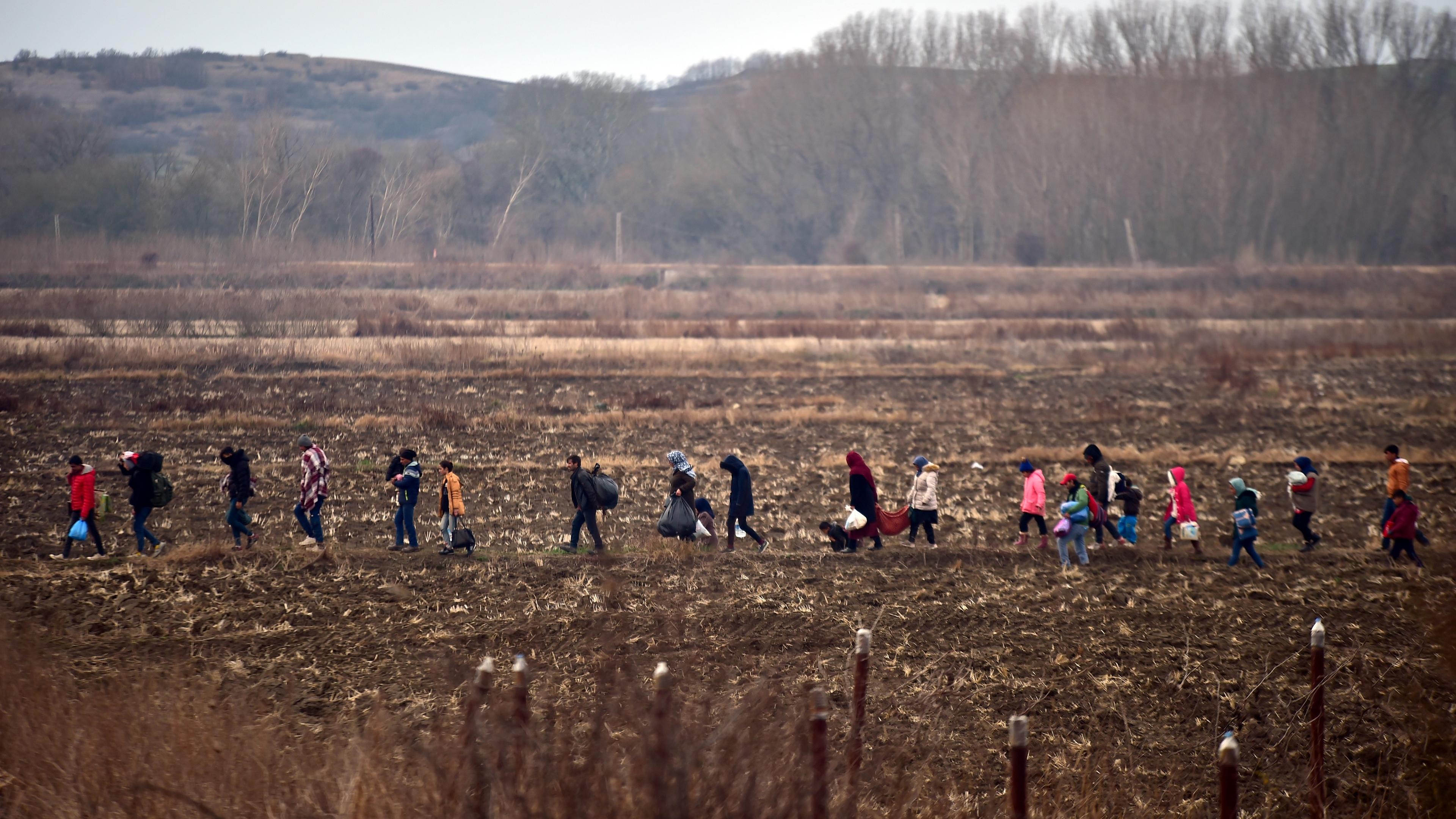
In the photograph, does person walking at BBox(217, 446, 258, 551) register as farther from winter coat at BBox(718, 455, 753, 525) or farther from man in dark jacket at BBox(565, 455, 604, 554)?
winter coat at BBox(718, 455, 753, 525)

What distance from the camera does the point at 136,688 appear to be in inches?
243

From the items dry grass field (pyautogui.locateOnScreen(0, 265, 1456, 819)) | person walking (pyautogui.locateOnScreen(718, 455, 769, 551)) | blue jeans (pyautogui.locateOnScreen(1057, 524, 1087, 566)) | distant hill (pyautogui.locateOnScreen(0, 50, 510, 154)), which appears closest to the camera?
dry grass field (pyautogui.locateOnScreen(0, 265, 1456, 819))

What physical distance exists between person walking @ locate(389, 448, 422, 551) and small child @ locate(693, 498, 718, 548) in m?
3.42

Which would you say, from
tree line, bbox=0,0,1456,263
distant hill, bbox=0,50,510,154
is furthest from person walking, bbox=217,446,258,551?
distant hill, bbox=0,50,510,154

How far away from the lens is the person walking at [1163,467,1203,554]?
38.9ft

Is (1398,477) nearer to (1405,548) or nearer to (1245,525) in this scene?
(1405,548)

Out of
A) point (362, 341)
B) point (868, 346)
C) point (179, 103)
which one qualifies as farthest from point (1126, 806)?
point (179, 103)

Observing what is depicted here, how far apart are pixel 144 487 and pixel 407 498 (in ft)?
9.89

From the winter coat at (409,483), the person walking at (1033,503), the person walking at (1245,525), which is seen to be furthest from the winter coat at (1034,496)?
the winter coat at (409,483)

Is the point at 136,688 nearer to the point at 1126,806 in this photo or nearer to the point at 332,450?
the point at 1126,806

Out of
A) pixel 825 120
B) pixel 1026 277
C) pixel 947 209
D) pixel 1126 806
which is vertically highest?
pixel 825 120

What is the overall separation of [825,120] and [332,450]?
63983mm

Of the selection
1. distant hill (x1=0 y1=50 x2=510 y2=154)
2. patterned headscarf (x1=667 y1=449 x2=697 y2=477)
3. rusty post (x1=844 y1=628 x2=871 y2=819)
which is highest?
distant hill (x1=0 y1=50 x2=510 y2=154)

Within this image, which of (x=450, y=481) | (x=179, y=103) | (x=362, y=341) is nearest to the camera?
(x=450, y=481)
